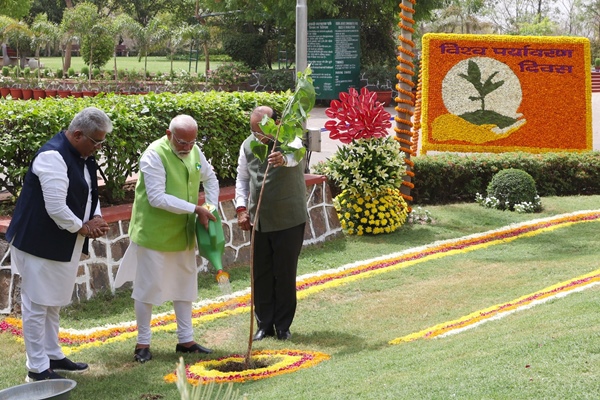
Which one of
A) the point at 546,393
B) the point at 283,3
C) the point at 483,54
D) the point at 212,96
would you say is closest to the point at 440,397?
the point at 546,393

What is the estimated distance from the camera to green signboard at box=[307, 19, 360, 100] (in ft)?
104

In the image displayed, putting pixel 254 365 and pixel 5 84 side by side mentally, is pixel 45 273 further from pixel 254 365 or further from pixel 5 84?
pixel 5 84

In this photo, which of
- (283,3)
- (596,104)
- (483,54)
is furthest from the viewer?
(596,104)

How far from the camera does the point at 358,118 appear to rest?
37.4 feet

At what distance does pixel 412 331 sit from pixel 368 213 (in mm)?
4137

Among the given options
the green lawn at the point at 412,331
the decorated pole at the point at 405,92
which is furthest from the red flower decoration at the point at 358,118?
the green lawn at the point at 412,331

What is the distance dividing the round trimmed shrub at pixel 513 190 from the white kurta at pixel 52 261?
8.27 meters

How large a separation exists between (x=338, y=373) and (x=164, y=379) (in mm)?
1183

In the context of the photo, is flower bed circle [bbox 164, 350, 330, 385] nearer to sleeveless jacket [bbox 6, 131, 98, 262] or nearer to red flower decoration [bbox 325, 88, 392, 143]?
sleeveless jacket [bbox 6, 131, 98, 262]

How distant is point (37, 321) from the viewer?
6.08 meters

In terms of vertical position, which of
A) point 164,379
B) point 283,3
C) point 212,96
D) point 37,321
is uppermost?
point 283,3

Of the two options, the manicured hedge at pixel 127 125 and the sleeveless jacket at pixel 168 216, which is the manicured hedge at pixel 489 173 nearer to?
the manicured hedge at pixel 127 125

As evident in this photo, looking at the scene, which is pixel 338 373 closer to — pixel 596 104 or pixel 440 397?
pixel 440 397

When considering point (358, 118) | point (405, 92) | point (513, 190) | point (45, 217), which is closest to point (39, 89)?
point (405, 92)
